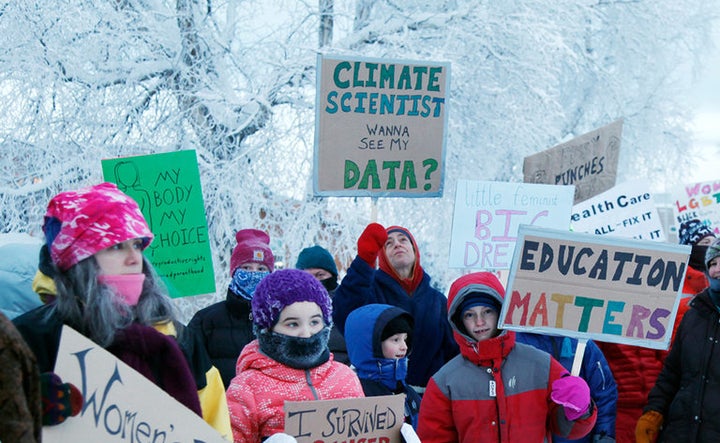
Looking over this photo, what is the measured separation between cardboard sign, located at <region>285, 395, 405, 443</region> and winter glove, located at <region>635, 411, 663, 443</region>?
1.73 m

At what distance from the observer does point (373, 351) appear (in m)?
3.35

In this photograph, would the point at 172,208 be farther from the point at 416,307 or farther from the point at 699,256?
the point at 699,256

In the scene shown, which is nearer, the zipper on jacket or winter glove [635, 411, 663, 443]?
the zipper on jacket

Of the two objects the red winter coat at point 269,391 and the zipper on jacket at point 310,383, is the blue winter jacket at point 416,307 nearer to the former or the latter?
the red winter coat at point 269,391

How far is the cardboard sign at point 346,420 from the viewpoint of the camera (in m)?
2.53

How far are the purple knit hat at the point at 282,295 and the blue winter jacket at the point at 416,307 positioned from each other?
1445mm

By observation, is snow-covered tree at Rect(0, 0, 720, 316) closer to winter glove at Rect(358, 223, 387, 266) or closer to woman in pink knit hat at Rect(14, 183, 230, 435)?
winter glove at Rect(358, 223, 387, 266)

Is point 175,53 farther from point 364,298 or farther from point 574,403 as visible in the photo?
point 574,403

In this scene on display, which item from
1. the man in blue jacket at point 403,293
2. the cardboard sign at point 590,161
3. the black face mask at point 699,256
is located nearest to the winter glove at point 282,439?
the man in blue jacket at point 403,293

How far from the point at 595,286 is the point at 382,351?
92cm

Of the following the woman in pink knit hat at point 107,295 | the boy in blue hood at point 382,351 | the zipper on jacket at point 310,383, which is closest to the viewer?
the woman in pink knit hat at point 107,295

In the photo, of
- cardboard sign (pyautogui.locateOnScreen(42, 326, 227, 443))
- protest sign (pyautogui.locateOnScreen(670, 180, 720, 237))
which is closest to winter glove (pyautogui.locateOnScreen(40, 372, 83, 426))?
cardboard sign (pyautogui.locateOnScreen(42, 326, 227, 443))

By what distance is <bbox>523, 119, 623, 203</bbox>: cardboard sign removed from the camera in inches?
234

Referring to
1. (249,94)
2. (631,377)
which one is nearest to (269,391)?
(631,377)
